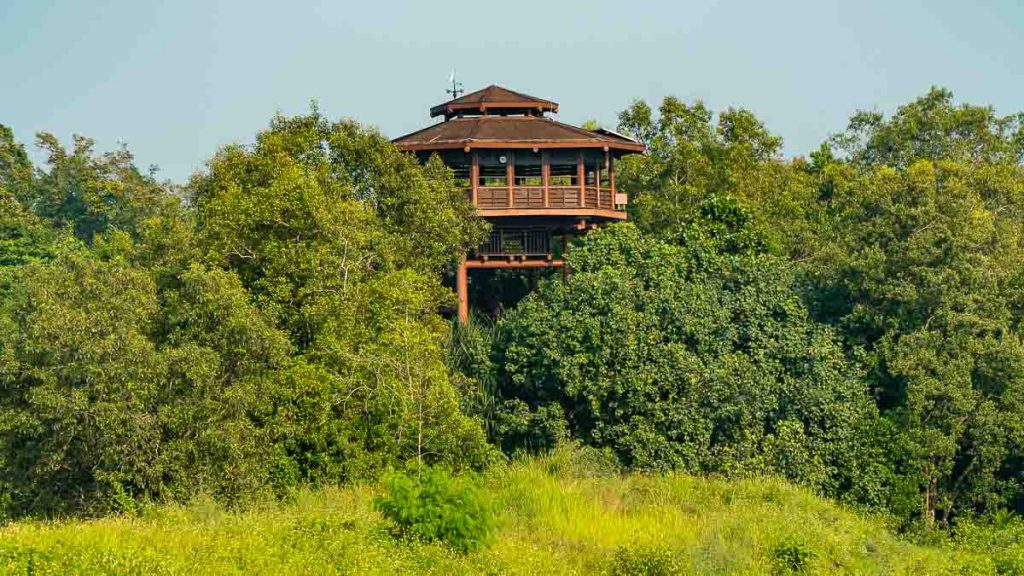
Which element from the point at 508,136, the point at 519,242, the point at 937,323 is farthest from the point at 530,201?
the point at 937,323

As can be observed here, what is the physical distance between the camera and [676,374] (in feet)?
84.6

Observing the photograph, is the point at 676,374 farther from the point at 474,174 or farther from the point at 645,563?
the point at 645,563

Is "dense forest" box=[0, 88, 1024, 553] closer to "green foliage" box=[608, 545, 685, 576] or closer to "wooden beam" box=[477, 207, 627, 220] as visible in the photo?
"wooden beam" box=[477, 207, 627, 220]

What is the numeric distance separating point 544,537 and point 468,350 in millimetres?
8241

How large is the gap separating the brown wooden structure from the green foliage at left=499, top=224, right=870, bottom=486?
401 centimetres

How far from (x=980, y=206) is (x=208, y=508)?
19.9m

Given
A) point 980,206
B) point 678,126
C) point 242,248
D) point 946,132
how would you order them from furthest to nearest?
1. point 946,132
2. point 678,126
3. point 980,206
4. point 242,248

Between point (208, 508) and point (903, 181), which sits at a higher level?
point (903, 181)

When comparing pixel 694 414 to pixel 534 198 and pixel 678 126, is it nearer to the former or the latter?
pixel 534 198

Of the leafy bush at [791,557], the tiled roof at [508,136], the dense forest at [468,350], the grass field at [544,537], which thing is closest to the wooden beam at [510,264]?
the dense forest at [468,350]

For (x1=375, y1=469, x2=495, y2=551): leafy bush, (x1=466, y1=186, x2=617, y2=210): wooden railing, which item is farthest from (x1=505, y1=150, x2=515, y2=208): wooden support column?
(x1=375, y1=469, x2=495, y2=551): leafy bush

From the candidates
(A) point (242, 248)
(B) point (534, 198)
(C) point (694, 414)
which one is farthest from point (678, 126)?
(A) point (242, 248)

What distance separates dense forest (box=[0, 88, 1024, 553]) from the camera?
70.1 ft

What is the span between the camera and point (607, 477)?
2388cm
